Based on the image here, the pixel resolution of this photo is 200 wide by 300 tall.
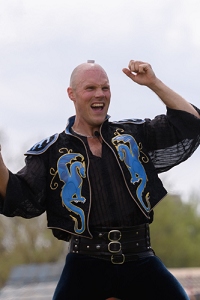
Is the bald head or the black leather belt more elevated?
the bald head

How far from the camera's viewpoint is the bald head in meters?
6.06

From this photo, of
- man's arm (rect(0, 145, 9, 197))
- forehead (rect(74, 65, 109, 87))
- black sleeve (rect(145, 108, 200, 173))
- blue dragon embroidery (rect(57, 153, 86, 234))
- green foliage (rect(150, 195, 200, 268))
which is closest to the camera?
man's arm (rect(0, 145, 9, 197))

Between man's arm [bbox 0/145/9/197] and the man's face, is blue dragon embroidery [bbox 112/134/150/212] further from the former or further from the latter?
man's arm [bbox 0/145/9/197]

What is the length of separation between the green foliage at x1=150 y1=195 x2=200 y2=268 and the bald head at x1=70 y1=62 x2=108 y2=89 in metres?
31.8

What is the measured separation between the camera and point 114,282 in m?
5.75

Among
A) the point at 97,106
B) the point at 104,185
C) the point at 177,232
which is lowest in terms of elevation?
the point at 104,185

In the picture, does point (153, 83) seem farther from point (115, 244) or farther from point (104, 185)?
point (115, 244)

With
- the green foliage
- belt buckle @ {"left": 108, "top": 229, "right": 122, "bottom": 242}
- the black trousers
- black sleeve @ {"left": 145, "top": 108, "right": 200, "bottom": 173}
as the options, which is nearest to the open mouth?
black sleeve @ {"left": 145, "top": 108, "right": 200, "bottom": 173}

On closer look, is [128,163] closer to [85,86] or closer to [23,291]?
[85,86]

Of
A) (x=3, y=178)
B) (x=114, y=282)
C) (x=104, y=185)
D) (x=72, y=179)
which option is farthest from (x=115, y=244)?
(x=3, y=178)

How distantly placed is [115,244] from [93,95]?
101cm

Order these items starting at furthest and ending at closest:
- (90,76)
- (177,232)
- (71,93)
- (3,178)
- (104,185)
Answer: (177,232) → (71,93) → (90,76) → (104,185) → (3,178)

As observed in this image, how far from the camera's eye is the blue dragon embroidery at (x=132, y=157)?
596cm

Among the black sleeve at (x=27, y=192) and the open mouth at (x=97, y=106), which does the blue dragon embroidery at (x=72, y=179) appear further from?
the open mouth at (x=97, y=106)
